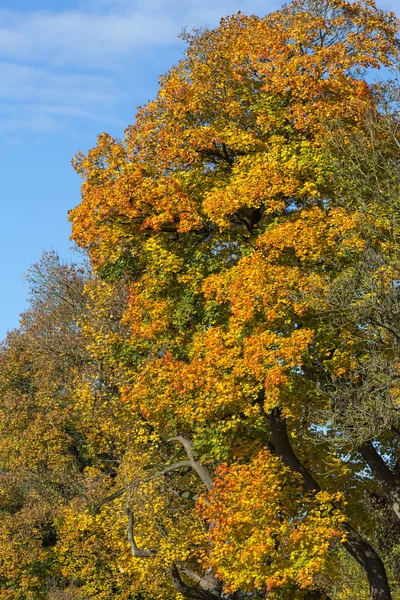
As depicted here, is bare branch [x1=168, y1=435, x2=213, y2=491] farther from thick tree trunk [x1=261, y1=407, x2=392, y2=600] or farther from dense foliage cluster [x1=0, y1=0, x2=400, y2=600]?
thick tree trunk [x1=261, y1=407, x2=392, y2=600]

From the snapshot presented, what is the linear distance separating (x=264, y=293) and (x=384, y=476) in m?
7.99

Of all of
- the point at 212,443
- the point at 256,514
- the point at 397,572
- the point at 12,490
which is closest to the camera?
the point at 256,514

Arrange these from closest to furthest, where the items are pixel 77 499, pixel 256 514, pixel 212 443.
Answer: pixel 256 514 < pixel 212 443 < pixel 77 499

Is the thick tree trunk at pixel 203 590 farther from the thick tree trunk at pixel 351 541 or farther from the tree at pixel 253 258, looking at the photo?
the thick tree trunk at pixel 351 541

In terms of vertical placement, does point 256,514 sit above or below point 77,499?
below

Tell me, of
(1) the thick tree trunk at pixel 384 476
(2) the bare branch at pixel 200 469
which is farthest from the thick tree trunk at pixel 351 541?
(2) the bare branch at pixel 200 469

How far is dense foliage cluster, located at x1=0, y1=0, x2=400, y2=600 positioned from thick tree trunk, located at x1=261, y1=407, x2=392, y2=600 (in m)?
0.06

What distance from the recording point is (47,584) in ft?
120

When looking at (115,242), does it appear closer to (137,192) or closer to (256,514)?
(137,192)

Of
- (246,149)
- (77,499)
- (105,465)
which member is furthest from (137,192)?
(105,465)

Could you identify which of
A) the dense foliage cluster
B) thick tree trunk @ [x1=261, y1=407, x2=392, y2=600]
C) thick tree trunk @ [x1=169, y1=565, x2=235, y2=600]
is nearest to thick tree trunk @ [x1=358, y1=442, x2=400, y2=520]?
the dense foliage cluster

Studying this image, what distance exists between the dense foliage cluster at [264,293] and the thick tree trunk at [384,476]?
6 cm

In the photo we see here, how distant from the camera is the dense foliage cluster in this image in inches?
925

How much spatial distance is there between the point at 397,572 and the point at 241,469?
1176 cm
